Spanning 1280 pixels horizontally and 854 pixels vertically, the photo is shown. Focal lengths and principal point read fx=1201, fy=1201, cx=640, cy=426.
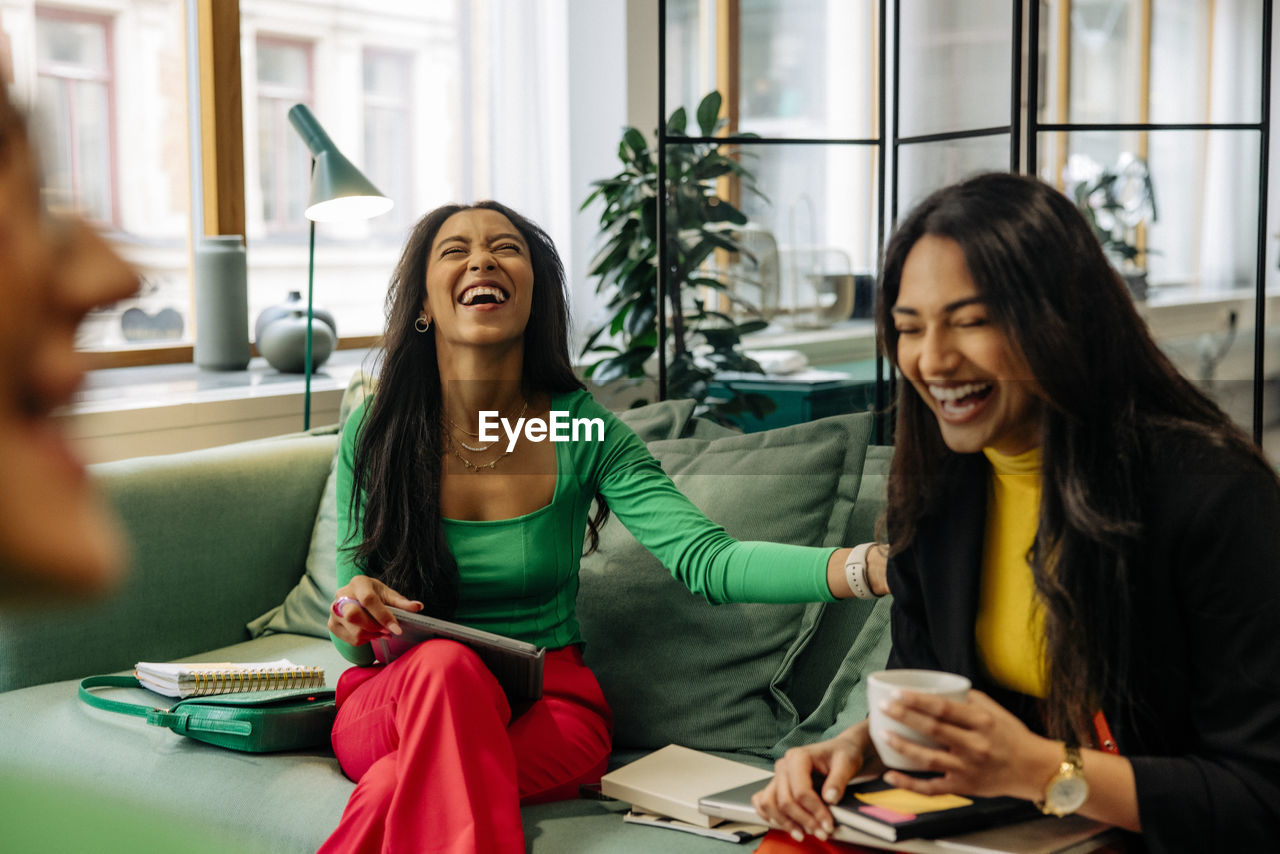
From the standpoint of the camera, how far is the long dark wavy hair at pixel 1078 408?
108cm

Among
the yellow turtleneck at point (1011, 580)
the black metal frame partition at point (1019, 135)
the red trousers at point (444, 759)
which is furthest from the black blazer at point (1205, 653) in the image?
the black metal frame partition at point (1019, 135)

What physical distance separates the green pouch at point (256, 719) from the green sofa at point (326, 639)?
0.09 ft

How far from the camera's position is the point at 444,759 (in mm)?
1396

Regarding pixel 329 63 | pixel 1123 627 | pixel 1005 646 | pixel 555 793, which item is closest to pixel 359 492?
pixel 555 793

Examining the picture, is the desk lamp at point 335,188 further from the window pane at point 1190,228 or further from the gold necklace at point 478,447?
the window pane at point 1190,228

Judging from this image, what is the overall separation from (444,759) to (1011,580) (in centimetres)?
67

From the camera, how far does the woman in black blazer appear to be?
101 centimetres

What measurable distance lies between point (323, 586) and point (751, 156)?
1501mm

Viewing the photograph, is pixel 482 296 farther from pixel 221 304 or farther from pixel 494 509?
pixel 221 304

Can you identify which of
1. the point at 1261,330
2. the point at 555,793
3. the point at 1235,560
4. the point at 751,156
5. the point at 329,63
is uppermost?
the point at 329,63

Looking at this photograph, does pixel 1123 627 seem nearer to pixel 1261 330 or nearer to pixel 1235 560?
pixel 1235 560

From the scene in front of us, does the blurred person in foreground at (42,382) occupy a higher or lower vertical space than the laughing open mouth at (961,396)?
higher

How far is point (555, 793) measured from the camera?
161 cm

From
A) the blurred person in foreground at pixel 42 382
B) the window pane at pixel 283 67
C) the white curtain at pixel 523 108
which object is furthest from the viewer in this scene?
the white curtain at pixel 523 108
